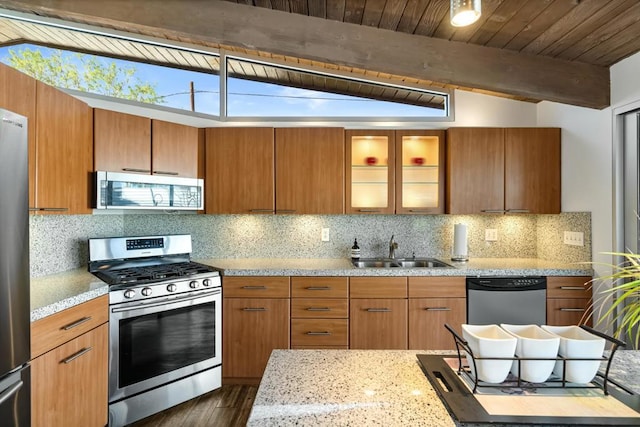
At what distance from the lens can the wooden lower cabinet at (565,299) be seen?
8.94ft

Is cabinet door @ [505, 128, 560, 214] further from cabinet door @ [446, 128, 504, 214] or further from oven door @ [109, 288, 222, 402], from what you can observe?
oven door @ [109, 288, 222, 402]

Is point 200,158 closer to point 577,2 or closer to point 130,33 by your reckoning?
point 130,33

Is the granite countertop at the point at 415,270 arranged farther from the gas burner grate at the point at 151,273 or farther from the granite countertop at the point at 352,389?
the granite countertop at the point at 352,389

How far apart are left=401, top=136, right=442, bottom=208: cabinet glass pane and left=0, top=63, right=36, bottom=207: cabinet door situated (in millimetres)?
2643

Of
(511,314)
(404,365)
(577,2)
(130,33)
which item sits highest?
(130,33)

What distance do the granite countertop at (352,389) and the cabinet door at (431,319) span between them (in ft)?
4.99

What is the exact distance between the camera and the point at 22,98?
1.86m

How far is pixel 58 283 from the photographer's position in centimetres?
218

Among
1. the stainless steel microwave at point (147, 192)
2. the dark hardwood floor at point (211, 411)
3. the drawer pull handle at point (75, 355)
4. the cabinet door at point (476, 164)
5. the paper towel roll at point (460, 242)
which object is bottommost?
the dark hardwood floor at point (211, 411)

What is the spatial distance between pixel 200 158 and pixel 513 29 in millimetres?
2505

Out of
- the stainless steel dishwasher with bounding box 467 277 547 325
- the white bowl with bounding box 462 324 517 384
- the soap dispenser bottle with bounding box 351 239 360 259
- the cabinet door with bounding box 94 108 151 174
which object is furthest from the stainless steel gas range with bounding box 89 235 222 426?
the white bowl with bounding box 462 324 517 384

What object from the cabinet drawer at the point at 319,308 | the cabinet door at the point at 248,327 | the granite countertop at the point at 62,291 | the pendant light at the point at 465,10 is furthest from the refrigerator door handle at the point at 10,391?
the pendant light at the point at 465,10

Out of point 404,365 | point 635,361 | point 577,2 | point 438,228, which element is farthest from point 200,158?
point 635,361

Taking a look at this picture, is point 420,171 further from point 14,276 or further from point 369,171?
point 14,276
